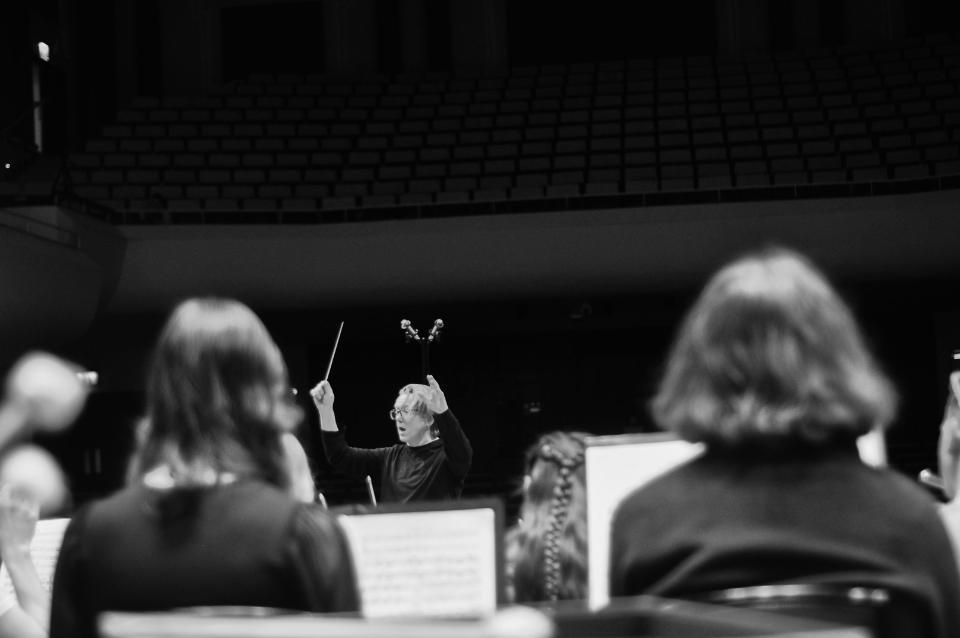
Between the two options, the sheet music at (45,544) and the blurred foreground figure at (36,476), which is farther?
the sheet music at (45,544)

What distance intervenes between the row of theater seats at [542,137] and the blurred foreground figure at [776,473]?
28.2 ft

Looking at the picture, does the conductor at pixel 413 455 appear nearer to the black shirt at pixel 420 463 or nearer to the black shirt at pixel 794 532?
the black shirt at pixel 420 463

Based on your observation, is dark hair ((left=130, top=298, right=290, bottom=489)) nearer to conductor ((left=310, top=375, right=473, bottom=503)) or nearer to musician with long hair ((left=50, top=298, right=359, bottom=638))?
musician with long hair ((left=50, top=298, right=359, bottom=638))

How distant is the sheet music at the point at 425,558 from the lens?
5.48 feet

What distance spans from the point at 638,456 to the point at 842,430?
0.55 metres

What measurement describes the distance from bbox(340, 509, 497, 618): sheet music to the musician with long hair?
9.7 inches

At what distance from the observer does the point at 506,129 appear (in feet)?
35.5

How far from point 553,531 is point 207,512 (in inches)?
27.2

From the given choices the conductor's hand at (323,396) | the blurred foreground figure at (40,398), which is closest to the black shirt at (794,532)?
the blurred foreground figure at (40,398)

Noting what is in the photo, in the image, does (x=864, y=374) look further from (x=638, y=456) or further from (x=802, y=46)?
(x=802, y=46)

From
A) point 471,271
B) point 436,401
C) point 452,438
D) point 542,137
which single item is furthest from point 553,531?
point 542,137

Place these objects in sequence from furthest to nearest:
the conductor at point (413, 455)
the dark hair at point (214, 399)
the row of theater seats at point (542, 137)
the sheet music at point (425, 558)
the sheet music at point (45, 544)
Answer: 1. the row of theater seats at point (542, 137)
2. the conductor at point (413, 455)
3. the sheet music at point (45, 544)
4. the sheet music at point (425, 558)
5. the dark hair at point (214, 399)

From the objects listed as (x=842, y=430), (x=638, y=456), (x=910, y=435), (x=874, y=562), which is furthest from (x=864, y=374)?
(x=910, y=435)

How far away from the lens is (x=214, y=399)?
1466 millimetres
